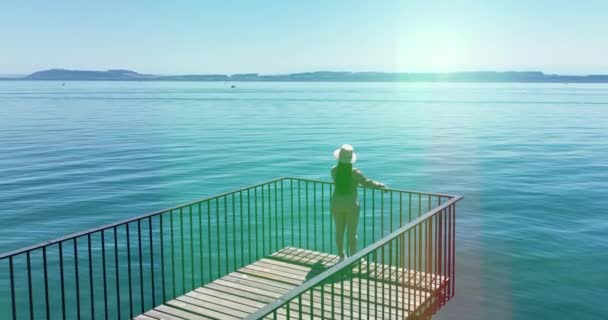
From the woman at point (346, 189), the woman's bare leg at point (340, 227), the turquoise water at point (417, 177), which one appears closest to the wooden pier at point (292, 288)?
the woman's bare leg at point (340, 227)

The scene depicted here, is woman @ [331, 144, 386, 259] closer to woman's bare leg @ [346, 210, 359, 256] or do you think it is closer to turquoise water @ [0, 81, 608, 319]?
woman's bare leg @ [346, 210, 359, 256]

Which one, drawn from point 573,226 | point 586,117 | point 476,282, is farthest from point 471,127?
point 476,282

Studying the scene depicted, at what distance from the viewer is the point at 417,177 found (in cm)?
2627

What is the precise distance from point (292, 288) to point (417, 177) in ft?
62.6

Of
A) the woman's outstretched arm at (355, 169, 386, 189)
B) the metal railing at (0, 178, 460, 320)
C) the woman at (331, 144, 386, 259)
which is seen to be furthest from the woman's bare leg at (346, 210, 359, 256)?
the metal railing at (0, 178, 460, 320)

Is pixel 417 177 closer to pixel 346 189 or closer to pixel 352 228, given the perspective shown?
pixel 352 228

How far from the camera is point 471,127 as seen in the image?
168ft

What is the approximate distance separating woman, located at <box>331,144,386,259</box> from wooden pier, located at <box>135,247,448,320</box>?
586mm

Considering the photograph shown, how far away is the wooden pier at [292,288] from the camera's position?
7.10 metres

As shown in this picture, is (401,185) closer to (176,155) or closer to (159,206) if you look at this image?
(159,206)

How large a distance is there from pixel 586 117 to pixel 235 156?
4478cm

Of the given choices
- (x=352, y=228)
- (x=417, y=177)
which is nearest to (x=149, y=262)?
(x=352, y=228)

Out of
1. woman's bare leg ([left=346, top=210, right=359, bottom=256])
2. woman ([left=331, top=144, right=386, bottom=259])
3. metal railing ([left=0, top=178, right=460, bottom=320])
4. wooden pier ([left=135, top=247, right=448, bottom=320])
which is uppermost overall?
woman ([left=331, top=144, right=386, bottom=259])

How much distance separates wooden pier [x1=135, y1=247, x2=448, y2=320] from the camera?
7.10 meters
